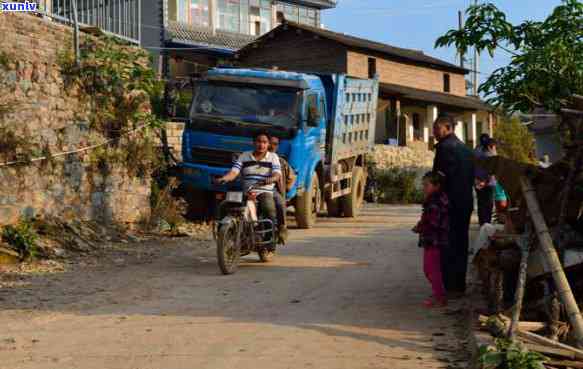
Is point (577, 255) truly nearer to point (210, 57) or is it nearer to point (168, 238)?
point (168, 238)

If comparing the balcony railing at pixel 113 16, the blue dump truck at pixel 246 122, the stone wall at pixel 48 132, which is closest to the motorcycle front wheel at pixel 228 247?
the stone wall at pixel 48 132

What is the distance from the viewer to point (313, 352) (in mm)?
6949

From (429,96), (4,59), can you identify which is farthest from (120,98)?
(429,96)

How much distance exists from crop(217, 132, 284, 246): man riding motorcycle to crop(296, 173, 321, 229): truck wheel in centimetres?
555

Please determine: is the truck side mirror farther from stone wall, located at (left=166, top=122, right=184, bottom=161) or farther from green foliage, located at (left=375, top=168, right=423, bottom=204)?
green foliage, located at (left=375, top=168, right=423, bottom=204)

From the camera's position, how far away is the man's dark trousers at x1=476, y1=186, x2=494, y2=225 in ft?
47.8

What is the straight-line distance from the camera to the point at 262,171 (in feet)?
41.1

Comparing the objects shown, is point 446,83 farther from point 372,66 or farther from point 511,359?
point 511,359

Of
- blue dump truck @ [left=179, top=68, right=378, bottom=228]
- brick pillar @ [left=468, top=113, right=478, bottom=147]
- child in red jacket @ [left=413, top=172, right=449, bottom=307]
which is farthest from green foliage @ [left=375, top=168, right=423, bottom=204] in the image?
brick pillar @ [left=468, top=113, right=478, bottom=147]

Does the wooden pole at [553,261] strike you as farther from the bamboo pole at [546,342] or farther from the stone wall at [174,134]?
the stone wall at [174,134]

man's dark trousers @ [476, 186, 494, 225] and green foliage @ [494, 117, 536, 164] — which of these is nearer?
man's dark trousers @ [476, 186, 494, 225]

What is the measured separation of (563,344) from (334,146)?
13226 millimetres

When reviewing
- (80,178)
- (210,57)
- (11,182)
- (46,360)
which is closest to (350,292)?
(46,360)

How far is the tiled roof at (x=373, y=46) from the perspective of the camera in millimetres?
44281
